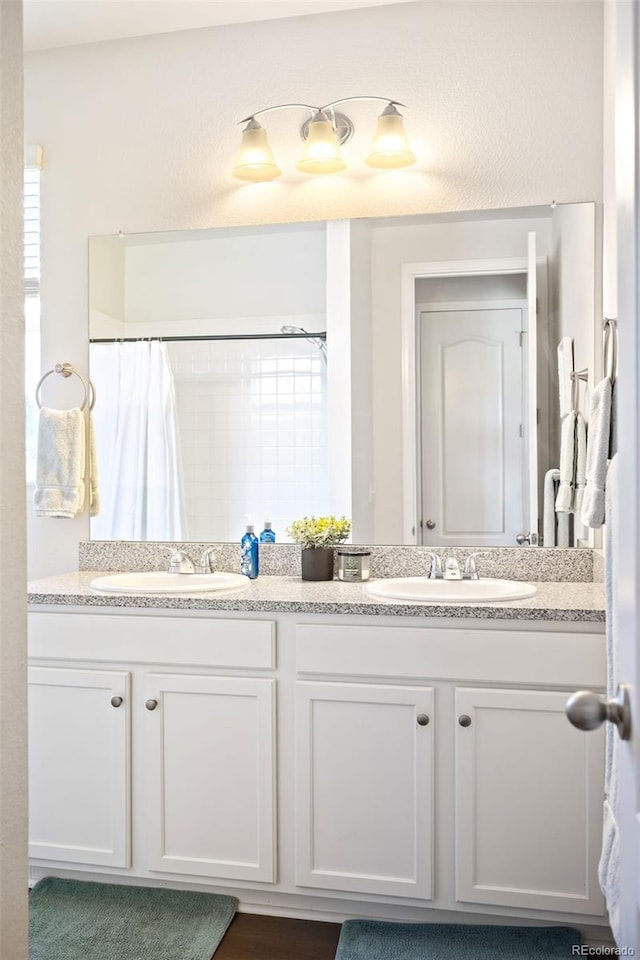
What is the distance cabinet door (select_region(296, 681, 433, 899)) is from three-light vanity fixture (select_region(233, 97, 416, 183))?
1.65 m

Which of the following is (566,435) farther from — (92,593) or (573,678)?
(92,593)

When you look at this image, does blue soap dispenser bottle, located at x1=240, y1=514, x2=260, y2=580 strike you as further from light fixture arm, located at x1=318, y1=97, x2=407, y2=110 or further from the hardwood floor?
light fixture arm, located at x1=318, y1=97, x2=407, y2=110

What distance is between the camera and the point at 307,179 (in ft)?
9.08

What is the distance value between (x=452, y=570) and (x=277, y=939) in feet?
3.65

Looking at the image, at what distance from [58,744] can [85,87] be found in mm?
2235

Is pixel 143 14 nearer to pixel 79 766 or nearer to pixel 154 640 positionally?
pixel 154 640

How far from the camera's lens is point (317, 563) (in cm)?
256

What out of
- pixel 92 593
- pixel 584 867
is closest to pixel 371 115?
pixel 92 593

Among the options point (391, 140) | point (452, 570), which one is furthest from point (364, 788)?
point (391, 140)

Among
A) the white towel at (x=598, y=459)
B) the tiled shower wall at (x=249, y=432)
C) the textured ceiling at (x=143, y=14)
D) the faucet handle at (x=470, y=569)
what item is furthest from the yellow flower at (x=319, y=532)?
the textured ceiling at (x=143, y=14)

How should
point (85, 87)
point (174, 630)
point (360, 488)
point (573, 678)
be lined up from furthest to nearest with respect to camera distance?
point (85, 87), point (360, 488), point (174, 630), point (573, 678)

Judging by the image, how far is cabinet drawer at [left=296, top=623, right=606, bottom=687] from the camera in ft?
6.67

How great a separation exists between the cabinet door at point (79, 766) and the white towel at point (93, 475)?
702 millimetres

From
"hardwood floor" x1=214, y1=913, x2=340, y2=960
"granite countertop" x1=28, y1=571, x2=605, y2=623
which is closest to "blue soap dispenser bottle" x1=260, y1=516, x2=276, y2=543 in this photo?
"granite countertop" x1=28, y1=571, x2=605, y2=623
